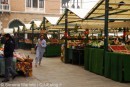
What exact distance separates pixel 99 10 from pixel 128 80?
15.7ft

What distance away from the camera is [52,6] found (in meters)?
53.6

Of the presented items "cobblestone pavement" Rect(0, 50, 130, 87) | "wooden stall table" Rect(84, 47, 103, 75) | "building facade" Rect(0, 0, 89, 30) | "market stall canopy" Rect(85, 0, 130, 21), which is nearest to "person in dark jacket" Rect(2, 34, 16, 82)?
"cobblestone pavement" Rect(0, 50, 130, 87)

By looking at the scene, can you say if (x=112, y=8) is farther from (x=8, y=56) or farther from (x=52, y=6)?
(x=52, y=6)

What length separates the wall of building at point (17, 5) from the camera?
1985 inches

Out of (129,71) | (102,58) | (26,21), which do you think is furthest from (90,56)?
(26,21)

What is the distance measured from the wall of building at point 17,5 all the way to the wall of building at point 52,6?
4169 millimetres

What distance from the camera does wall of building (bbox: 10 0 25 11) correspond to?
50412 mm

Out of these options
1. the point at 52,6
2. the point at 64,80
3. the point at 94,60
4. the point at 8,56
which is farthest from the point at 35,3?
the point at 8,56

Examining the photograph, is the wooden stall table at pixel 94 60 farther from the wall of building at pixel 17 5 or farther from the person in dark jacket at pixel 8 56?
the wall of building at pixel 17 5

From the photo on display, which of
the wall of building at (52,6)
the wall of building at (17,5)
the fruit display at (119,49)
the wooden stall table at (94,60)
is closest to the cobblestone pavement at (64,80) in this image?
the wooden stall table at (94,60)

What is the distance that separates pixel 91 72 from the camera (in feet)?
51.0

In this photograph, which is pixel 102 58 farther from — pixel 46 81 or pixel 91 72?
pixel 46 81

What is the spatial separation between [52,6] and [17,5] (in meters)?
6.10

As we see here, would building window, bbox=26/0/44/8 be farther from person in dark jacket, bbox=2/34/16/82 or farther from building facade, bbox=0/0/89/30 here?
person in dark jacket, bbox=2/34/16/82
